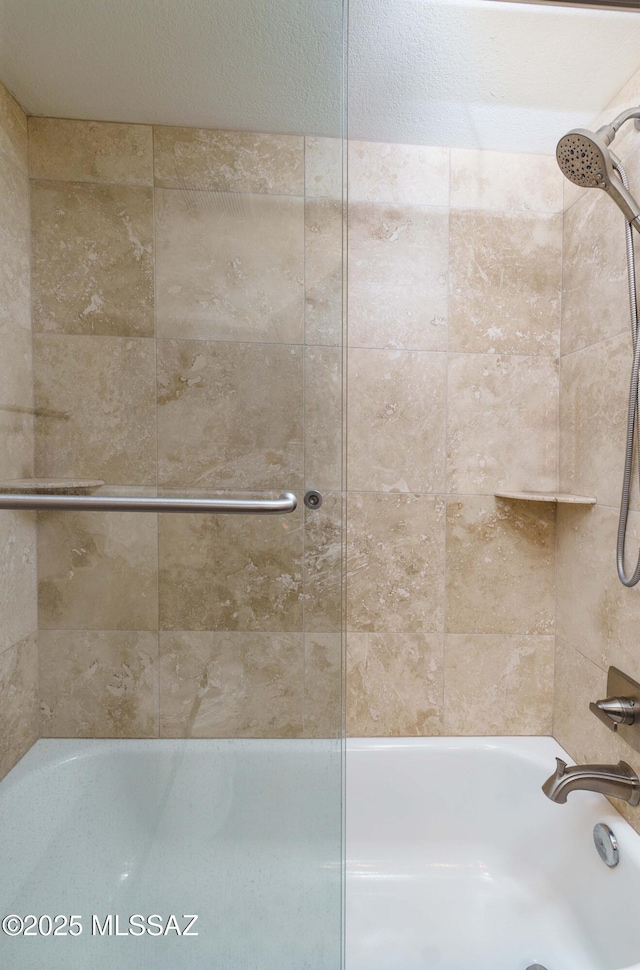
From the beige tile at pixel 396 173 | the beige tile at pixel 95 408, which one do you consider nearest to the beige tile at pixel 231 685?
the beige tile at pixel 95 408

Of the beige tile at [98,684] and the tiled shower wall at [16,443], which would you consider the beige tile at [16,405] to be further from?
the beige tile at [98,684]

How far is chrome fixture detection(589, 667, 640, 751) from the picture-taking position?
1018mm

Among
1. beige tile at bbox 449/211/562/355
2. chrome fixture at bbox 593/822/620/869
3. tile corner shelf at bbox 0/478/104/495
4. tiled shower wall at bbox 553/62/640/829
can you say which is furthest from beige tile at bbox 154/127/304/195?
chrome fixture at bbox 593/822/620/869

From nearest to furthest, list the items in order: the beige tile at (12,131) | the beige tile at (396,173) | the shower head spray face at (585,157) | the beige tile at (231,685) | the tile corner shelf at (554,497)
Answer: the beige tile at (12,131)
the beige tile at (231,685)
the shower head spray face at (585,157)
the tile corner shelf at (554,497)
the beige tile at (396,173)

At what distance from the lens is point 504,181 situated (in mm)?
1346

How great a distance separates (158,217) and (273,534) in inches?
21.3

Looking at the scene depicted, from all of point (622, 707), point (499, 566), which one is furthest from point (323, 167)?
point (622, 707)

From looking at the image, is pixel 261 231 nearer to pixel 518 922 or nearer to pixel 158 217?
pixel 158 217

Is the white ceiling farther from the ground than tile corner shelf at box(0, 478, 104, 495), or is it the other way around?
the white ceiling

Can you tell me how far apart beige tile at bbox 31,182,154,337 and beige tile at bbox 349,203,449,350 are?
0.69m

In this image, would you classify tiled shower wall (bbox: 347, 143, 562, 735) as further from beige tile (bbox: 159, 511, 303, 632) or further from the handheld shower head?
beige tile (bbox: 159, 511, 303, 632)

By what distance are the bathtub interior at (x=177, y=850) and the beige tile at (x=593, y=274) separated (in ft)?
3.80

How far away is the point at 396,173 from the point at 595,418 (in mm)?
855

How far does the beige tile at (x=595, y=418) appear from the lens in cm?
110
